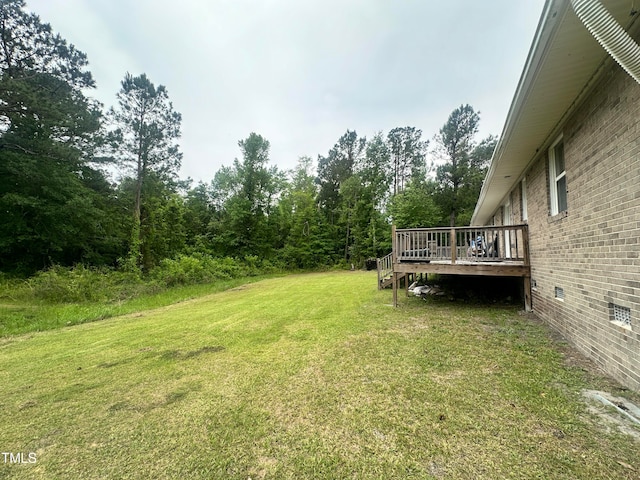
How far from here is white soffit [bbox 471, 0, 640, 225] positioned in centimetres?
240

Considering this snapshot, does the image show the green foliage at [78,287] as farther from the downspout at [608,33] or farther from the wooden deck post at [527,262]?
the wooden deck post at [527,262]

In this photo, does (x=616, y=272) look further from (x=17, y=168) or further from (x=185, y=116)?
(x=185, y=116)

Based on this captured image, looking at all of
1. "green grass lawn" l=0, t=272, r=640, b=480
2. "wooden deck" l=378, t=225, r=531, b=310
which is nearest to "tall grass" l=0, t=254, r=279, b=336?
"green grass lawn" l=0, t=272, r=640, b=480

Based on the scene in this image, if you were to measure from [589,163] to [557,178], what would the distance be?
1490mm

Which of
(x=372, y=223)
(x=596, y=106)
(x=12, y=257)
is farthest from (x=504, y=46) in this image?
(x=12, y=257)

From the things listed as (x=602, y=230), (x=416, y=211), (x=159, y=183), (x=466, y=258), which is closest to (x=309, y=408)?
(x=602, y=230)

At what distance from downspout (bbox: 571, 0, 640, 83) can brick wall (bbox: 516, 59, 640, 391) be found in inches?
44.3

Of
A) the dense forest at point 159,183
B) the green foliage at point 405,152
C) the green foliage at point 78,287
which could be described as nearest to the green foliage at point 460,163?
the dense forest at point 159,183

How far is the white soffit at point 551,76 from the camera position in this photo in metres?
2.40

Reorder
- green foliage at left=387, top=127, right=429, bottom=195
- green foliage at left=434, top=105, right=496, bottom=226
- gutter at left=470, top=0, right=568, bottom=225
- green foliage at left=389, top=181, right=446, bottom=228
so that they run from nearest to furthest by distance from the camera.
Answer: gutter at left=470, top=0, right=568, bottom=225 < green foliage at left=389, top=181, right=446, bottom=228 < green foliage at left=434, top=105, right=496, bottom=226 < green foliage at left=387, top=127, right=429, bottom=195

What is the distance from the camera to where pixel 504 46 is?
9.09 metres

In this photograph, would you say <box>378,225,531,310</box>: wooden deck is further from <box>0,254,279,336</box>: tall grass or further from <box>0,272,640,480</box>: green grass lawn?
<box>0,254,279,336</box>: tall grass

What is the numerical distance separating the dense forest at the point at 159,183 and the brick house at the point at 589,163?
16367 mm

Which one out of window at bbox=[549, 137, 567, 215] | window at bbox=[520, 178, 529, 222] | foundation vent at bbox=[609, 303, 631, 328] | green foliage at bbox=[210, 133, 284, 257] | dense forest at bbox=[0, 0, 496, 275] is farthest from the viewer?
green foliage at bbox=[210, 133, 284, 257]
